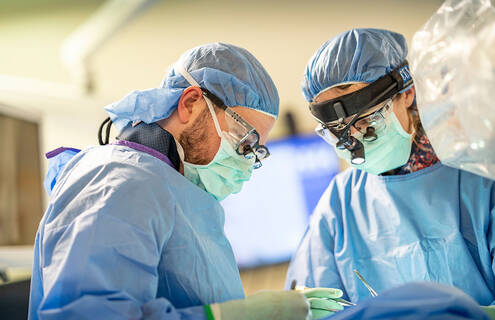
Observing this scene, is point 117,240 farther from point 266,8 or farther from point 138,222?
point 266,8

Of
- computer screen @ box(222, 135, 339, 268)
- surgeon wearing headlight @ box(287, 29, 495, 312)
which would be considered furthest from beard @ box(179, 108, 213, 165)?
computer screen @ box(222, 135, 339, 268)

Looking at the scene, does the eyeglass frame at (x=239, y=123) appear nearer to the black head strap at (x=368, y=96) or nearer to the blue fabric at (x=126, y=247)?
the blue fabric at (x=126, y=247)

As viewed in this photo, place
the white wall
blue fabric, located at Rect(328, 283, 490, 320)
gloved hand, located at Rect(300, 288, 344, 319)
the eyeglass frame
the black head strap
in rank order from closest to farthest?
blue fabric, located at Rect(328, 283, 490, 320) < gloved hand, located at Rect(300, 288, 344, 319) < the eyeglass frame < the black head strap < the white wall

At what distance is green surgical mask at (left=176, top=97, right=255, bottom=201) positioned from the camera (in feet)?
4.83

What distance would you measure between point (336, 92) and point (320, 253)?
0.62 meters

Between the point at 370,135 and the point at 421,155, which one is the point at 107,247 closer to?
the point at 370,135

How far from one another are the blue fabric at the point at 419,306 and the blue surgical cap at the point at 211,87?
0.75 metres

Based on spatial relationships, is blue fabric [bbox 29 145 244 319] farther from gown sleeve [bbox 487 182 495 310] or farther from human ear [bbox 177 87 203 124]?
gown sleeve [bbox 487 182 495 310]

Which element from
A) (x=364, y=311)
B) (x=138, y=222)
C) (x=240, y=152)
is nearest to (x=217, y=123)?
(x=240, y=152)

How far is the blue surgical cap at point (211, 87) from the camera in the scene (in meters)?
1.44

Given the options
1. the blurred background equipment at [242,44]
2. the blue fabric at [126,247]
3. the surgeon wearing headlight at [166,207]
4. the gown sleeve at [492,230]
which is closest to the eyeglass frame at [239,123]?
the surgeon wearing headlight at [166,207]

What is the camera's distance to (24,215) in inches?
106

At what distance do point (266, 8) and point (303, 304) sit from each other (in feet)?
8.93

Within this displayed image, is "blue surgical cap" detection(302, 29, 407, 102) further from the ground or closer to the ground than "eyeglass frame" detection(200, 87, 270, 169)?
further from the ground
